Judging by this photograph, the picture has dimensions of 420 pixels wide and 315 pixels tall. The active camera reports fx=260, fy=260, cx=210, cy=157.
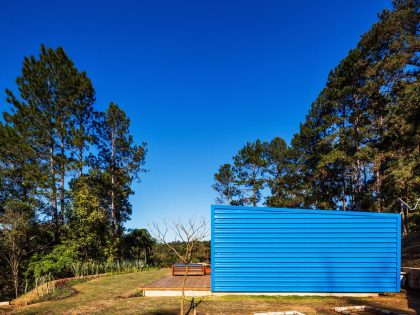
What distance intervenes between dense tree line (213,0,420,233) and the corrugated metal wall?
179 inches

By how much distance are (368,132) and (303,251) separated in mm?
12050

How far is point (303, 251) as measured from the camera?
25.6 ft

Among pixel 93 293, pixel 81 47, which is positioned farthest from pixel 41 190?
pixel 93 293

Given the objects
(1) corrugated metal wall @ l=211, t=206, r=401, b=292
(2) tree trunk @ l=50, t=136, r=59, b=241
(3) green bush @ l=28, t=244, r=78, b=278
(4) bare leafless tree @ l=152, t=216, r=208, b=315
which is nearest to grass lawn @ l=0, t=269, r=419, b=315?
(1) corrugated metal wall @ l=211, t=206, r=401, b=292

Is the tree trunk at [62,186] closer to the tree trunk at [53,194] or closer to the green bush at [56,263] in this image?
the tree trunk at [53,194]

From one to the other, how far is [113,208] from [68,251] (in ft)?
19.5

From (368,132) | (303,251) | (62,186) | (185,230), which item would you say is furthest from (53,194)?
(368,132)

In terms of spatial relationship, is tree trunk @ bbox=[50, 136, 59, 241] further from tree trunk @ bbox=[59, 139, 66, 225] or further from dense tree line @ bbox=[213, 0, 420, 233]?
dense tree line @ bbox=[213, 0, 420, 233]

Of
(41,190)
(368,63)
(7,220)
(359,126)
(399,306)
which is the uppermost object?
(368,63)

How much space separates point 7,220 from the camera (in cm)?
1205

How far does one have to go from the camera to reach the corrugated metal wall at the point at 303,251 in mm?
7656

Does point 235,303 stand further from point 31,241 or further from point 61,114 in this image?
point 61,114

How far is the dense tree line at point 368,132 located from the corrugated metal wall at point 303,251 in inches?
179

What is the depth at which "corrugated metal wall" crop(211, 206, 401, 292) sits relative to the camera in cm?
766
